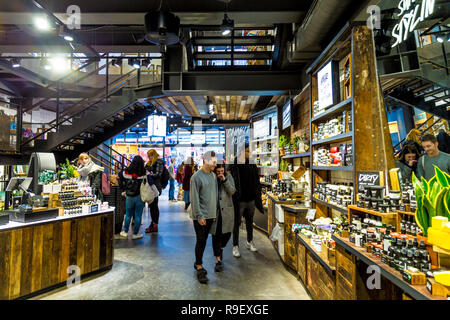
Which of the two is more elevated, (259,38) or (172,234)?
(259,38)

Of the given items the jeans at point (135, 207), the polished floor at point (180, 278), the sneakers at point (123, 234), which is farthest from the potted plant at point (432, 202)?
the sneakers at point (123, 234)

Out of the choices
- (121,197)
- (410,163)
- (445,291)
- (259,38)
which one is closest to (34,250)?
(121,197)

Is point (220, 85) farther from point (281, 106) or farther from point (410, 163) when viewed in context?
point (410, 163)

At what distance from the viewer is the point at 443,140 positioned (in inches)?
75.0

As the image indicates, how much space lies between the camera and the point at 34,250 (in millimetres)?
Answer: 2953

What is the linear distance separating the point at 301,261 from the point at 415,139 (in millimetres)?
2012

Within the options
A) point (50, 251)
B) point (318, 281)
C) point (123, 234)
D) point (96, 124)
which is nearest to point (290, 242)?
point (318, 281)

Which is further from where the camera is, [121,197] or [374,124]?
[121,197]

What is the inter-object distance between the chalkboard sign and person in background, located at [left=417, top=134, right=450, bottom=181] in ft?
1.11

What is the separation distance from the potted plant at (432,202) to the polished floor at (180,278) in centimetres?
185

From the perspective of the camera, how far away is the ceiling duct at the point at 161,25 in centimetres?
356

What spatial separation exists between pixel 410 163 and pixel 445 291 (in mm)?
1267

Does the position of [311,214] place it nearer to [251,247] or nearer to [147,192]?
[251,247]

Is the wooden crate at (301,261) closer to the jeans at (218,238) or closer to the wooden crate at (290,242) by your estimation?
the wooden crate at (290,242)
